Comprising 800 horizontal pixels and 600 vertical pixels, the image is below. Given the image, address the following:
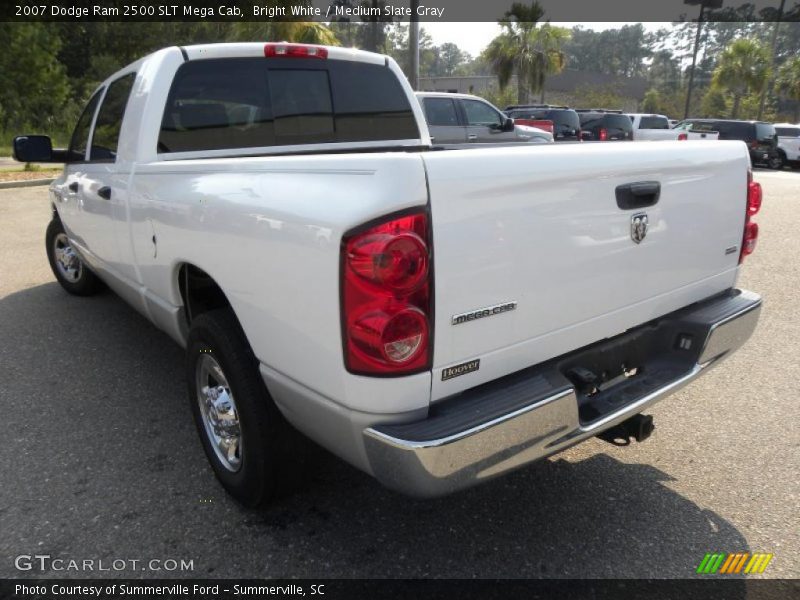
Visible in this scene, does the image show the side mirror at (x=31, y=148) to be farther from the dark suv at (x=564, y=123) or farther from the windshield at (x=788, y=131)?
the windshield at (x=788, y=131)

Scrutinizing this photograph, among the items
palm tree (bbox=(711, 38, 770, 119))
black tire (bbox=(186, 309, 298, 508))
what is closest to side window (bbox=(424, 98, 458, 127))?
black tire (bbox=(186, 309, 298, 508))

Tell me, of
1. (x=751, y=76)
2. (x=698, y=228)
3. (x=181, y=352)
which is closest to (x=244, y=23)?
(x=181, y=352)

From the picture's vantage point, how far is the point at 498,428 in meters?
1.90

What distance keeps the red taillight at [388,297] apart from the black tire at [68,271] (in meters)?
4.51

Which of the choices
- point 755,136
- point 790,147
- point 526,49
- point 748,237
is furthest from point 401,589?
point 526,49

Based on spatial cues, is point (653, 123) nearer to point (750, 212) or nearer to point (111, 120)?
point (750, 212)

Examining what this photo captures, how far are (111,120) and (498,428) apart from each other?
3.35m

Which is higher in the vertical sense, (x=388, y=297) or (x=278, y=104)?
(x=278, y=104)

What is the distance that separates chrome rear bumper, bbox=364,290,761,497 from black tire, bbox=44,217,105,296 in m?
4.61

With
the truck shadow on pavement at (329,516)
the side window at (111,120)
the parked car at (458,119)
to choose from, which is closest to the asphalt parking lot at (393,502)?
the truck shadow on pavement at (329,516)

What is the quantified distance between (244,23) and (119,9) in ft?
24.8

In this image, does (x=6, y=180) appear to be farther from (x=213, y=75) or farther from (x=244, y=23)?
(x=213, y=75)

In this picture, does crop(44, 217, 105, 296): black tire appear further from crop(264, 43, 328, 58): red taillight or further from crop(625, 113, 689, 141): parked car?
crop(625, 113, 689, 141): parked car

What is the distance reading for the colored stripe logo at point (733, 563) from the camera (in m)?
2.35
